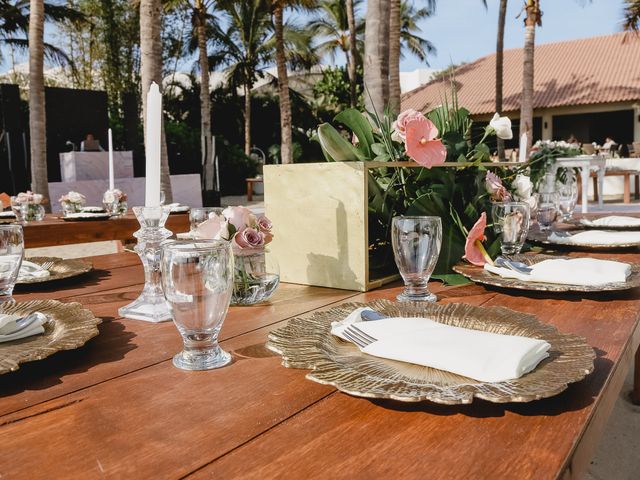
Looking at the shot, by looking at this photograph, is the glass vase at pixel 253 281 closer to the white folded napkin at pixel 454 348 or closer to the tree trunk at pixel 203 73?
the white folded napkin at pixel 454 348

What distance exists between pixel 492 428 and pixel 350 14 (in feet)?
62.6

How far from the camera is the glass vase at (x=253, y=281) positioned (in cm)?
110

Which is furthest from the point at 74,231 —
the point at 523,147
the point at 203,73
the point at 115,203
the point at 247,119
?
the point at 247,119

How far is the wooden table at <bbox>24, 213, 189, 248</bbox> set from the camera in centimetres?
304

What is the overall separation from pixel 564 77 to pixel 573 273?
2015 cm

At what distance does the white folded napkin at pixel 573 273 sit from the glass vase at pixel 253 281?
465mm

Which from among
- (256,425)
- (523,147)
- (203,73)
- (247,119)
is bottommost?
(256,425)

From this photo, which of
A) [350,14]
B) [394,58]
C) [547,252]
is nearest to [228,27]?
[350,14]

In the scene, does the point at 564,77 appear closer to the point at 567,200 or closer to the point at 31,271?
the point at 567,200

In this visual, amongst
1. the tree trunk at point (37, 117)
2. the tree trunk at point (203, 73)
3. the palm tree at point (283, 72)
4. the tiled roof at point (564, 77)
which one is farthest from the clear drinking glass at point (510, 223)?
the tiled roof at point (564, 77)

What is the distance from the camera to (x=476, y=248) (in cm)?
129

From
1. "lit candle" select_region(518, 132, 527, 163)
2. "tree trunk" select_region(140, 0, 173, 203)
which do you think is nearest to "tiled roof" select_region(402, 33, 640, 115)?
"tree trunk" select_region(140, 0, 173, 203)

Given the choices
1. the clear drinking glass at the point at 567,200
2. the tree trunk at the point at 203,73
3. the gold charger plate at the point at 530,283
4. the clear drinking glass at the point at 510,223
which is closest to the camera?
the gold charger plate at the point at 530,283

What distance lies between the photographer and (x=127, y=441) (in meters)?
0.54
